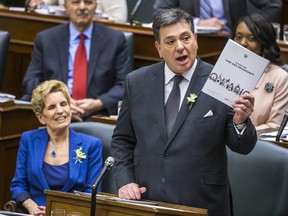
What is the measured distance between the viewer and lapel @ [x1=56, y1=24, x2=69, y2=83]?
6293 mm

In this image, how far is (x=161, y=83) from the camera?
4070 mm

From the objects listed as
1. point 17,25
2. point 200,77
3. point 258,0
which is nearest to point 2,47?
point 17,25

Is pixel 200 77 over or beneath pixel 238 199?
over

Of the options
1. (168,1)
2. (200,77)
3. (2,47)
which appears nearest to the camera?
(200,77)

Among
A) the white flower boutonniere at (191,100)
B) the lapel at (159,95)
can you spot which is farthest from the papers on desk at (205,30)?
the white flower boutonniere at (191,100)

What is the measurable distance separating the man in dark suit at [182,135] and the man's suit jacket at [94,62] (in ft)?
7.10

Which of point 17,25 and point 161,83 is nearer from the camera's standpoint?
point 161,83

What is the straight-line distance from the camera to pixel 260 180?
461 cm

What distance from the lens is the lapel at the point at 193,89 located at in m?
3.96

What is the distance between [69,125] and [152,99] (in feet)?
3.57

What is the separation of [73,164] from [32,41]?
2.44 metres

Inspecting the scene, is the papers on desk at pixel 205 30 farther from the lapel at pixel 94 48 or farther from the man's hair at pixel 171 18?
the man's hair at pixel 171 18

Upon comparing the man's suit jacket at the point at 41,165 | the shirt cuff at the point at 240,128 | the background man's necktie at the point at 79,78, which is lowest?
the man's suit jacket at the point at 41,165

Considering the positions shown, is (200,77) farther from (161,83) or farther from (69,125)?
(69,125)
